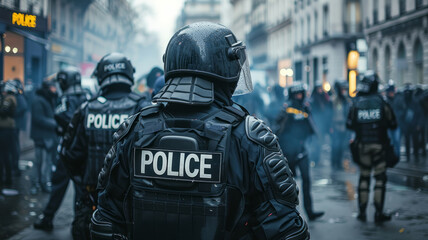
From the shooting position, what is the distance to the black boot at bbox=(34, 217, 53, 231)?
6.52 metres

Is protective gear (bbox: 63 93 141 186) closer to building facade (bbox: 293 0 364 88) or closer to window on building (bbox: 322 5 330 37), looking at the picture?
building facade (bbox: 293 0 364 88)

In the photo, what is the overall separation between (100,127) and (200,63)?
2.16 meters

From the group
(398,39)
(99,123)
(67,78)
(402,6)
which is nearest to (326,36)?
(398,39)

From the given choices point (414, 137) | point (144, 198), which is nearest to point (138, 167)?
point (144, 198)

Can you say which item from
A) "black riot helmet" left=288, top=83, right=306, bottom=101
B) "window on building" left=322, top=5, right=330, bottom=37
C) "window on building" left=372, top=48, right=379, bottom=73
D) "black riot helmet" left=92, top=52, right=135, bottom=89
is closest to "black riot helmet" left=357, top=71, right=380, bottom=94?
"black riot helmet" left=288, top=83, right=306, bottom=101

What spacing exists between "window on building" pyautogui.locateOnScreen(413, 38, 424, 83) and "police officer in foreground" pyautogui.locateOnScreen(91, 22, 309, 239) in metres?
24.8

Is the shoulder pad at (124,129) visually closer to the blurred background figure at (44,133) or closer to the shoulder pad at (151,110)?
the shoulder pad at (151,110)

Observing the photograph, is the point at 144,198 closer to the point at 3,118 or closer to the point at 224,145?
the point at 224,145

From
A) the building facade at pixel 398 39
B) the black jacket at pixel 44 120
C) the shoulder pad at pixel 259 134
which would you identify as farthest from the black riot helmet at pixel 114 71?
the building facade at pixel 398 39

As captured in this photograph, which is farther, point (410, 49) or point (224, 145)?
point (410, 49)

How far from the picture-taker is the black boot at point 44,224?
6.52 m

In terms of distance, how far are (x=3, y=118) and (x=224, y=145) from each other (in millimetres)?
8415

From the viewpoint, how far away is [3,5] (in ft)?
18.6

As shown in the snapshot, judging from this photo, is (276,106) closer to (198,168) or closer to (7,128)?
(7,128)
